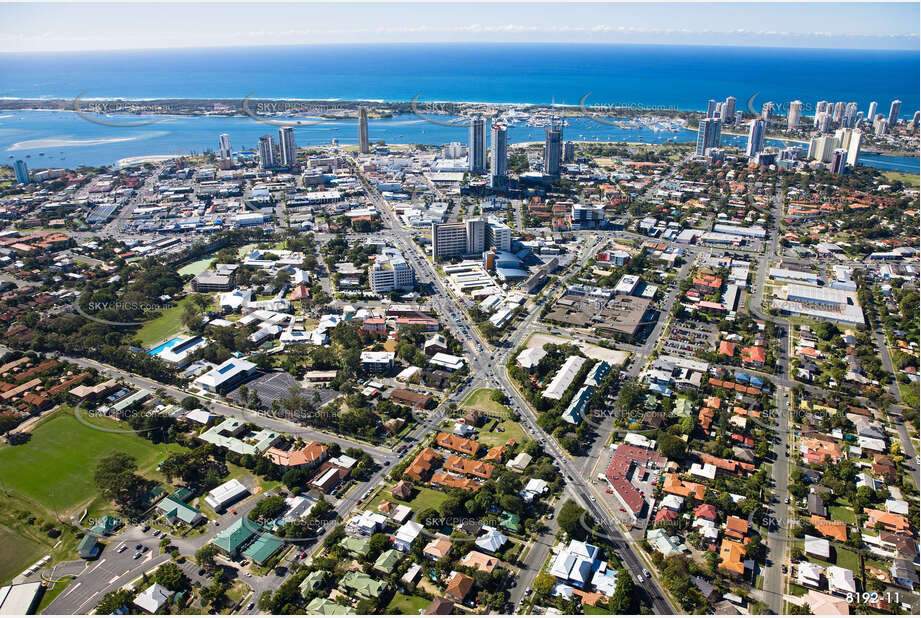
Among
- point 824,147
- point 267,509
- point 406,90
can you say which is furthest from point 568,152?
point 406,90

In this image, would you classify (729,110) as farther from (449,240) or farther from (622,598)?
(622,598)

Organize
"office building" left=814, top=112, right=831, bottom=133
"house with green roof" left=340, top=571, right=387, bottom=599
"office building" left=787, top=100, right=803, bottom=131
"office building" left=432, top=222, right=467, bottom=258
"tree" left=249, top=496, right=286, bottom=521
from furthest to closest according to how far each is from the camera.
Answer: "office building" left=787, top=100, right=803, bottom=131, "office building" left=814, top=112, right=831, bottom=133, "office building" left=432, top=222, right=467, bottom=258, "tree" left=249, top=496, right=286, bottom=521, "house with green roof" left=340, top=571, right=387, bottom=599

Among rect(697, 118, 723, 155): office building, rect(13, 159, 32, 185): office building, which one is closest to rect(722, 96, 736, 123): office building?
rect(697, 118, 723, 155): office building

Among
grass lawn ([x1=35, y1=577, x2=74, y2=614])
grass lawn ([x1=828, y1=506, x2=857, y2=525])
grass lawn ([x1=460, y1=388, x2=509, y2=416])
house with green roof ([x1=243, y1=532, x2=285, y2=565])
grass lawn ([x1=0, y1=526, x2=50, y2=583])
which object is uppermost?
grass lawn ([x1=460, y1=388, x2=509, y2=416])

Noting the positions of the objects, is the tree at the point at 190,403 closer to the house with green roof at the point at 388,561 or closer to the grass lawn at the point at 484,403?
the grass lawn at the point at 484,403

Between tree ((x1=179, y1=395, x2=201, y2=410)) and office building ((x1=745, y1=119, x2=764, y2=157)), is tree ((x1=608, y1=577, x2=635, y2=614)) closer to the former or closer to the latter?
tree ((x1=179, y1=395, x2=201, y2=410))

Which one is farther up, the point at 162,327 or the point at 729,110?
the point at 729,110

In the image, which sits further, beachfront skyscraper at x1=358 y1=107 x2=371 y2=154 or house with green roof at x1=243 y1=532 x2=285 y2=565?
beachfront skyscraper at x1=358 y1=107 x2=371 y2=154
